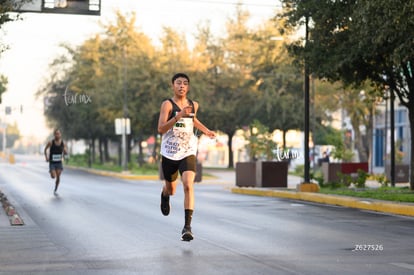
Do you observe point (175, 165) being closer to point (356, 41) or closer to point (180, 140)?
point (180, 140)

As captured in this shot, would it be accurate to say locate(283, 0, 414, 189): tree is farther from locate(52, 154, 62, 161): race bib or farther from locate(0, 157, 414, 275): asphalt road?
locate(52, 154, 62, 161): race bib

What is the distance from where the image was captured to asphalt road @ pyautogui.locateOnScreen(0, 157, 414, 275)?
10.0 m

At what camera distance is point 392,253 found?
37.4ft

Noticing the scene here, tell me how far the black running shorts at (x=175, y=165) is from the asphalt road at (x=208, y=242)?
982 millimetres

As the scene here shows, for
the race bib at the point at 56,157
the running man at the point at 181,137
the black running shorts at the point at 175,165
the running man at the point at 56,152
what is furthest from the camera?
the race bib at the point at 56,157

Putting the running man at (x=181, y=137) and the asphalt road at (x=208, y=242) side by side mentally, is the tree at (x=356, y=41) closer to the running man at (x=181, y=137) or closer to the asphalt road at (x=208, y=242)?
the asphalt road at (x=208, y=242)

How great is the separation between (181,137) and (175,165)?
16.8 inches

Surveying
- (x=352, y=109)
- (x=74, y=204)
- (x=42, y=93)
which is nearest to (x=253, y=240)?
(x=74, y=204)

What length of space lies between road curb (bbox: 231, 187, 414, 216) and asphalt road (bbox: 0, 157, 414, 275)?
741mm

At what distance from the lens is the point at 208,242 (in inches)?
499

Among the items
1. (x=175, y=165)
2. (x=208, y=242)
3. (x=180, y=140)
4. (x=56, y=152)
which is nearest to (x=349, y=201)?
(x=56, y=152)

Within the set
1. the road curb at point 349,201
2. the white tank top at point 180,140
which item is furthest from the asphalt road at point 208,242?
the white tank top at point 180,140

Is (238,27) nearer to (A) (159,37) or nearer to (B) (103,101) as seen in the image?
(A) (159,37)

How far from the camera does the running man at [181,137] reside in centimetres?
1152
